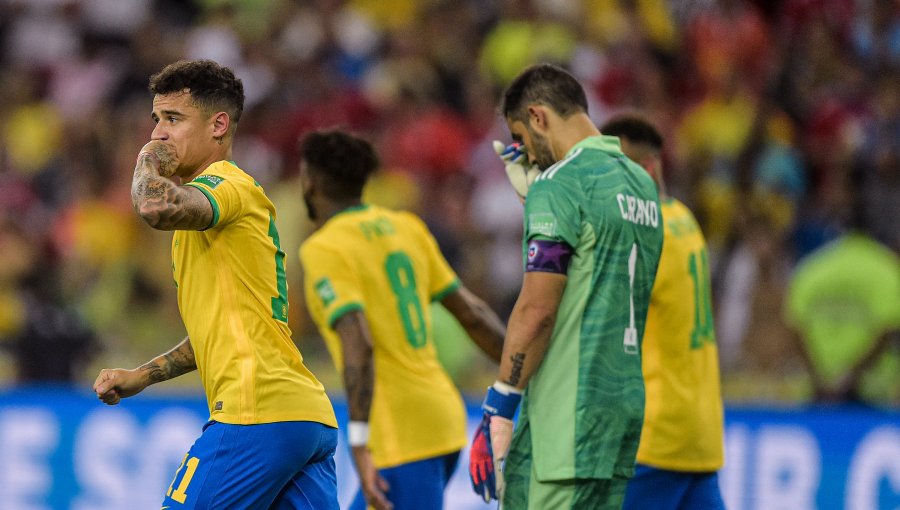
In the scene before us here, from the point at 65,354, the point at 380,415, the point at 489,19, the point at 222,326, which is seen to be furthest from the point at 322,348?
the point at 222,326

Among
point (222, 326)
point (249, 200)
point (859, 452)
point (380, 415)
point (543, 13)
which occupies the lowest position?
point (859, 452)

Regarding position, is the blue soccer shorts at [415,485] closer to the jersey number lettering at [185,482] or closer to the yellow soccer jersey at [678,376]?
the yellow soccer jersey at [678,376]

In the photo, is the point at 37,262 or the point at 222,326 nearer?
the point at 222,326

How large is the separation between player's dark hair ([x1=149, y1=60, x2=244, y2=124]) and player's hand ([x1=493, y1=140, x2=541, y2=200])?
4.13ft

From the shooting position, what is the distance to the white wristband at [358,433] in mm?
6590

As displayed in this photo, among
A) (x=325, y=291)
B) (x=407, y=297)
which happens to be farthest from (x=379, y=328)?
(x=325, y=291)

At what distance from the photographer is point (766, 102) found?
12156 mm

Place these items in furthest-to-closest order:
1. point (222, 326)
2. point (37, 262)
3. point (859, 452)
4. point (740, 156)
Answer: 1. point (37, 262)
2. point (740, 156)
3. point (859, 452)
4. point (222, 326)

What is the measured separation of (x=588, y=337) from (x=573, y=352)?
0.09 metres

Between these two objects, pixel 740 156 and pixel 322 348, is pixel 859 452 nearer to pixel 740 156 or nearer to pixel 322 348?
pixel 740 156

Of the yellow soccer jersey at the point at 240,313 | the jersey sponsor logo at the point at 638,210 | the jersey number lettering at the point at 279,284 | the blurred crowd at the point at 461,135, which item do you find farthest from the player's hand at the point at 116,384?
the blurred crowd at the point at 461,135

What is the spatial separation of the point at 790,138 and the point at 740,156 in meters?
0.53

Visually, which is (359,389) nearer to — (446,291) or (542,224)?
(446,291)

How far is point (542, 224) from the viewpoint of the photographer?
529 centimetres
